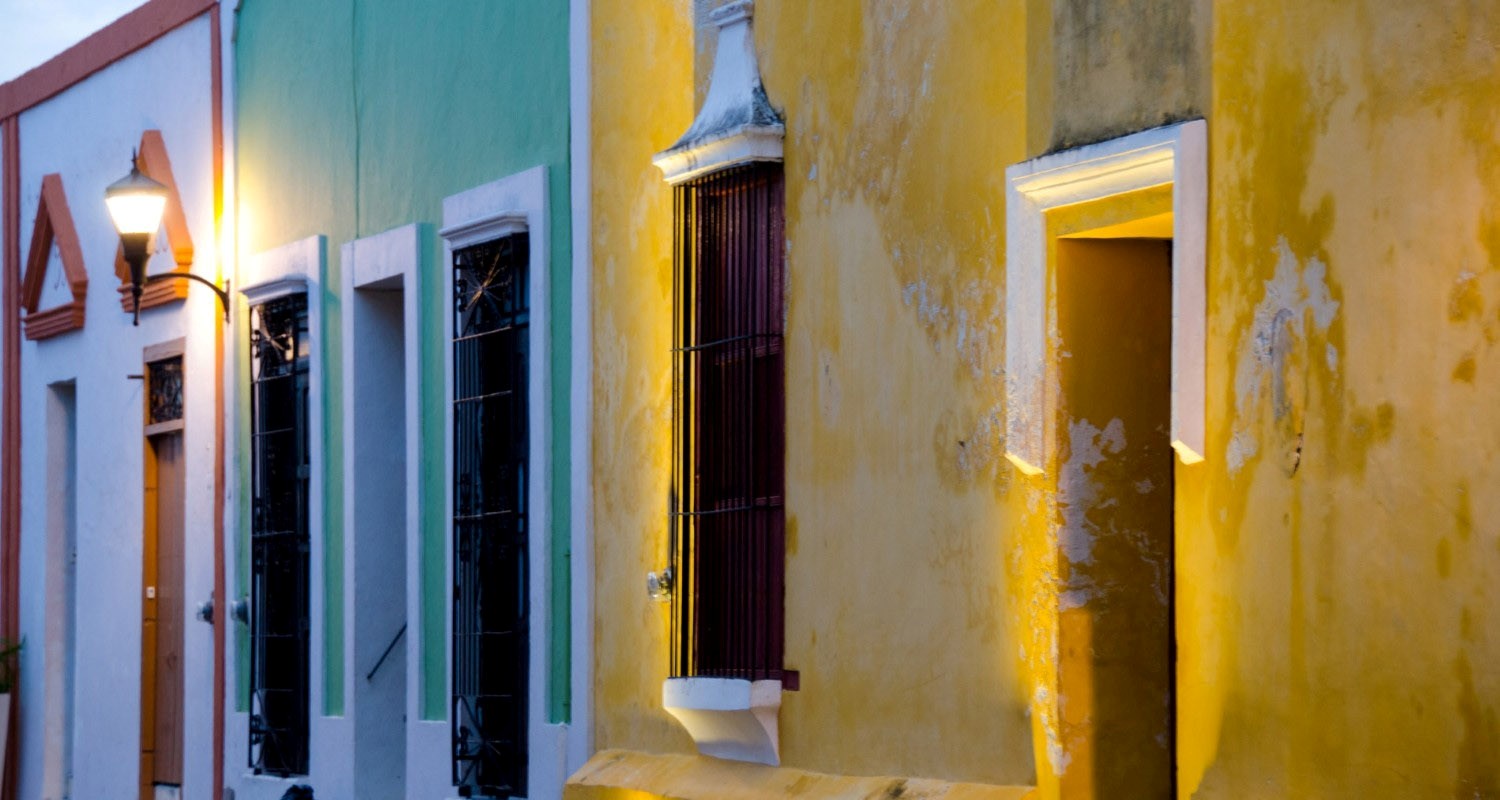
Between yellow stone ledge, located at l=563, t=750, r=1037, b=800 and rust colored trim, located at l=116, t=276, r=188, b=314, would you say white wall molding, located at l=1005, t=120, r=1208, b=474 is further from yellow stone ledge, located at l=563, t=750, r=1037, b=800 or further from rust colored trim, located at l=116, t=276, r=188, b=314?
rust colored trim, located at l=116, t=276, r=188, b=314

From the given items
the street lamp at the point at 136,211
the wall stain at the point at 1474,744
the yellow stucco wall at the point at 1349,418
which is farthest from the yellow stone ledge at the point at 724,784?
the street lamp at the point at 136,211

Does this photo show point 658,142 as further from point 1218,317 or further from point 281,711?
point 281,711

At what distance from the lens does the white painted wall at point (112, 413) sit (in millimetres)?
14273

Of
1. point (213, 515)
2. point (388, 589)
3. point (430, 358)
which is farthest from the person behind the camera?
point (213, 515)

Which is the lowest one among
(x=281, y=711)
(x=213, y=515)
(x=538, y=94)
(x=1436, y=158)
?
(x=281, y=711)

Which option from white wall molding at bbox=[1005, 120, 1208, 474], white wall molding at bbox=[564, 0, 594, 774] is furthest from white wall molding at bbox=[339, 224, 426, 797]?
white wall molding at bbox=[1005, 120, 1208, 474]

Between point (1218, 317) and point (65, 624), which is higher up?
point (1218, 317)

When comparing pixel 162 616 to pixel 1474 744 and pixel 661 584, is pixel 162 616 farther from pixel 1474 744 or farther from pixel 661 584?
pixel 1474 744

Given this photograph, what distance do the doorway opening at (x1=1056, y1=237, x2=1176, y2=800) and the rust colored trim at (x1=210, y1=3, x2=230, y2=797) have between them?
7683 mm

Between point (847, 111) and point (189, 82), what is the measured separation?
24.2 ft

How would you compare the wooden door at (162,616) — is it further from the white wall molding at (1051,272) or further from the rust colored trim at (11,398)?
the white wall molding at (1051,272)

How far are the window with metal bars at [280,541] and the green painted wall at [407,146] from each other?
294mm

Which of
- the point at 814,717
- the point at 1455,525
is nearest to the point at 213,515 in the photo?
the point at 814,717

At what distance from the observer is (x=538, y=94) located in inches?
423
